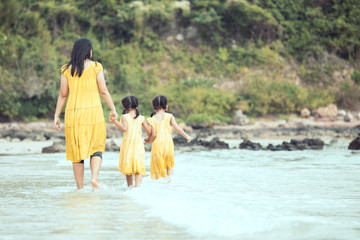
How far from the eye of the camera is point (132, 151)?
6.83m

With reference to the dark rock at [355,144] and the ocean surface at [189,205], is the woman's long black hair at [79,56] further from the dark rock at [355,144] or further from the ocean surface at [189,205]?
the dark rock at [355,144]

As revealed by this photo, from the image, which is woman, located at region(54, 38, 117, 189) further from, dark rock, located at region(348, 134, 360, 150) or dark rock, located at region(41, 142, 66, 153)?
dark rock, located at region(348, 134, 360, 150)

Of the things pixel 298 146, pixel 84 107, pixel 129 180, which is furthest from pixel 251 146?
pixel 84 107

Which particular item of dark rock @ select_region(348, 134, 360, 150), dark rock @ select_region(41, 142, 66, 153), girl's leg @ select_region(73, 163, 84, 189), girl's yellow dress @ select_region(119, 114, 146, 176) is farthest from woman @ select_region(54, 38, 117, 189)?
dark rock @ select_region(348, 134, 360, 150)

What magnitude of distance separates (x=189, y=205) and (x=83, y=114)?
1.76 metres

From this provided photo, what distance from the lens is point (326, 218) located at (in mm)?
4531

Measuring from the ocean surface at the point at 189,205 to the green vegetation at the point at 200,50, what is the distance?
17.6 m

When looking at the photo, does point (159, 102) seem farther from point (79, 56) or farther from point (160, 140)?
point (79, 56)

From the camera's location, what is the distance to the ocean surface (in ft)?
13.2

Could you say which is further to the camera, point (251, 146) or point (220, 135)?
point (220, 135)

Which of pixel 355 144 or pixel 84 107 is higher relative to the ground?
pixel 84 107

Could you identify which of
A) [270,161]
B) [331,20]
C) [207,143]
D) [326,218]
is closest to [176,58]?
[331,20]

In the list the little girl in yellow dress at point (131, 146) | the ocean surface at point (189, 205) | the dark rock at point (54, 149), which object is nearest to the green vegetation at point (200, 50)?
the dark rock at point (54, 149)

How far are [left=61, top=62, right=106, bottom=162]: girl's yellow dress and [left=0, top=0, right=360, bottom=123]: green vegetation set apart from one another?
63.8 ft
